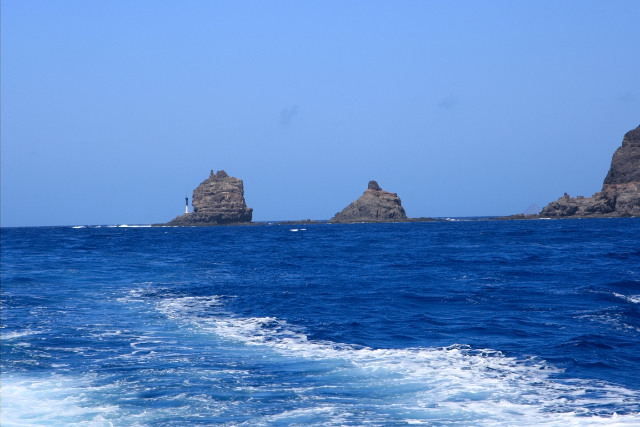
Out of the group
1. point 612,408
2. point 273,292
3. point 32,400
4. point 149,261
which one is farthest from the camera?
point 149,261

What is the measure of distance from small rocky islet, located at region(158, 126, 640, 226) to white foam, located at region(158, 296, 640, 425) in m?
148

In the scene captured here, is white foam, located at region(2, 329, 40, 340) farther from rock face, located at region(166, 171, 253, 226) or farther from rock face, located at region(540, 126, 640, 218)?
rock face, located at region(166, 171, 253, 226)

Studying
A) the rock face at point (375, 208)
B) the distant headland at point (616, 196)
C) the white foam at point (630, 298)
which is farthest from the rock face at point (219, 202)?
the white foam at point (630, 298)

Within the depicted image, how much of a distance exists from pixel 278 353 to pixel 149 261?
1470 inches

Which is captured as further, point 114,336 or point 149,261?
point 149,261

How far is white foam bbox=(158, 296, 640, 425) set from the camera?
11.0 m

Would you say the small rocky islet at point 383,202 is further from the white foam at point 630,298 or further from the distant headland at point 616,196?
the white foam at point 630,298

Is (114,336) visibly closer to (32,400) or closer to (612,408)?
(32,400)

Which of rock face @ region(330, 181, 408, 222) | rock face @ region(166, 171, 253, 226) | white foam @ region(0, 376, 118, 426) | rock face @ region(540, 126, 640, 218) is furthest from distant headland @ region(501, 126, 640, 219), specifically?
white foam @ region(0, 376, 118, 426)

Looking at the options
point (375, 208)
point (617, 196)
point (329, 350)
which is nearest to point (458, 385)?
point (329, 350)

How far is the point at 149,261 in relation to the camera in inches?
2025

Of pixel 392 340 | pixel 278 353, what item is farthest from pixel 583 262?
pixel 278 353

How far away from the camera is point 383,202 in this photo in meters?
188

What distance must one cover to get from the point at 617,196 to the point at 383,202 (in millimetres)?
66117
